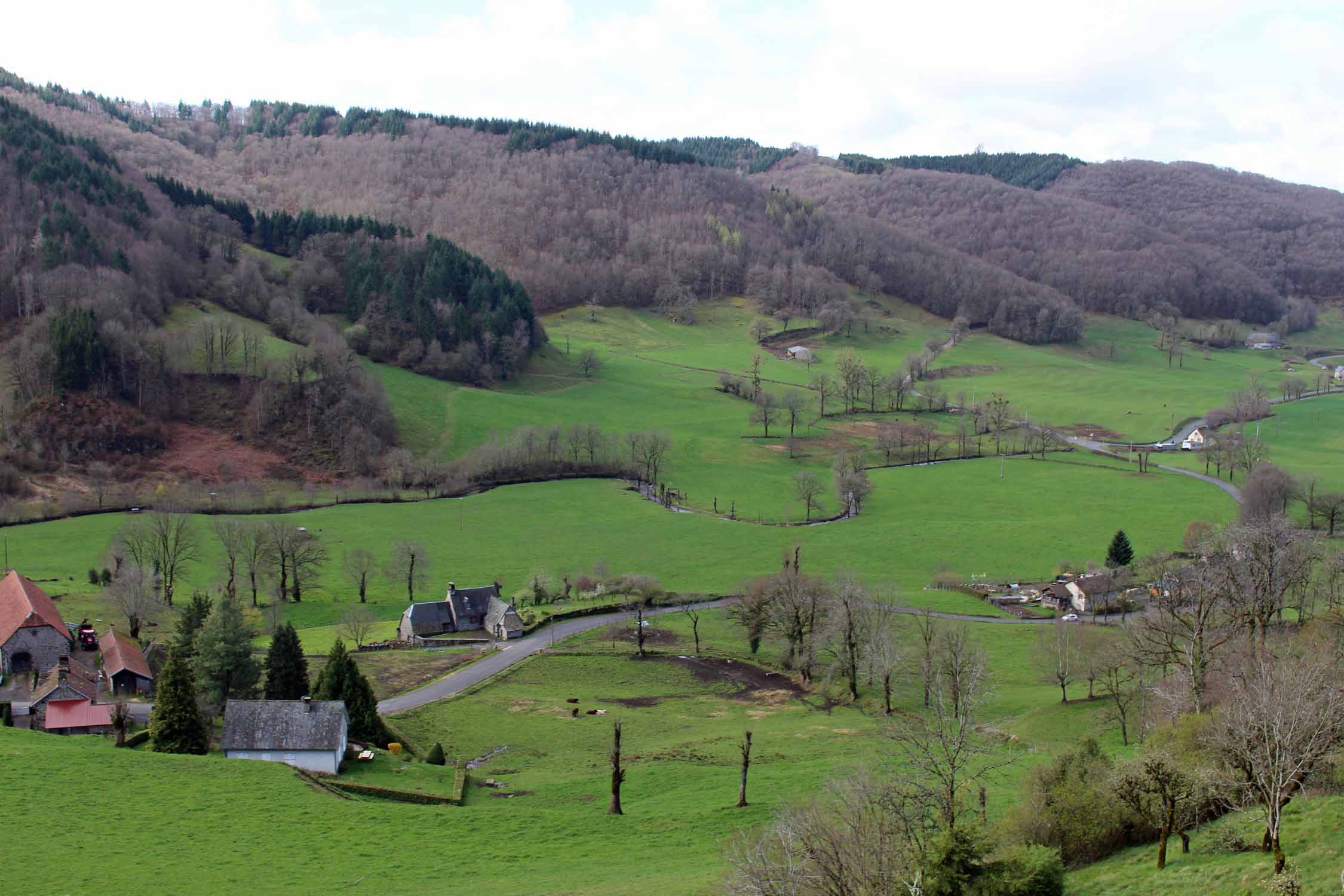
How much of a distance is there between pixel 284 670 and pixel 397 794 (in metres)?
11.4

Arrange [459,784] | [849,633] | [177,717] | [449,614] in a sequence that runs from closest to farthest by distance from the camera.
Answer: [459,784] → [177,717] → [849,633] → [449,614]

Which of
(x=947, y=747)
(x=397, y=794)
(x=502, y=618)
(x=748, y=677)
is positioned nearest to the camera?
(x=947, y=747)

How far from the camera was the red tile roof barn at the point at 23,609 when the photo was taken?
171ft

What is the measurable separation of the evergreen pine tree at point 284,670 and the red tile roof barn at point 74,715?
6.58 meters

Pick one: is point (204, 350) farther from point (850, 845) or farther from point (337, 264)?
point (850, 845)

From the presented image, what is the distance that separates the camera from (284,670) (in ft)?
154

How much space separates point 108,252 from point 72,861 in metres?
119

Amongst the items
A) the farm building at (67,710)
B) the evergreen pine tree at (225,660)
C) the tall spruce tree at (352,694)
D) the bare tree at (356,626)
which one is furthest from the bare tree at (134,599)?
the tall spruce tree at (352,694)

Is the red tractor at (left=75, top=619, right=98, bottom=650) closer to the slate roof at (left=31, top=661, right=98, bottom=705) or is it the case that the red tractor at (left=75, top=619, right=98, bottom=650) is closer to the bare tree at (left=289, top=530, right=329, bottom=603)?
the slate roof at (left=31, top=661, right=98, bottom=705)

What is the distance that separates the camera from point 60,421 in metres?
103

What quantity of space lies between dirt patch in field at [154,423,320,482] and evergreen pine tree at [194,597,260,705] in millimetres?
58965

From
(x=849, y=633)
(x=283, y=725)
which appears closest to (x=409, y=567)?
(x=849, y=633)

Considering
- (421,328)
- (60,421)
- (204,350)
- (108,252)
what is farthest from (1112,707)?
(108,252)

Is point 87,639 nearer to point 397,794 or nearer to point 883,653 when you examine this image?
point 397,794
